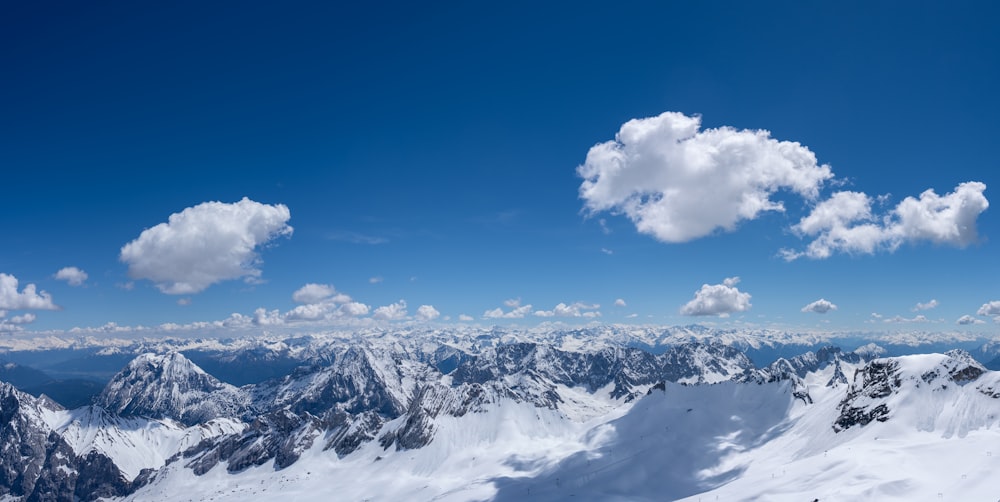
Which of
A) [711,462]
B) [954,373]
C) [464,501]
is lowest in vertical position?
[464,501]

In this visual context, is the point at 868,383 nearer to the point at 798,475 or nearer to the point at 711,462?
the point at 711,462

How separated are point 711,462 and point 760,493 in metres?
94.2

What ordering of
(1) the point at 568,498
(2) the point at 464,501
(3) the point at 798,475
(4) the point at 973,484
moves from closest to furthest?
(4) the point at 973,484 → (3) the point at 798,475 → (1) the point at 568,498 → (2) the point at 464,501

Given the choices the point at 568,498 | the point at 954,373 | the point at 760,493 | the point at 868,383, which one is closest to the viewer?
the point at 760,493

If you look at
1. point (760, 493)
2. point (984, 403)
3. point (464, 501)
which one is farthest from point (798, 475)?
point (464, 501)

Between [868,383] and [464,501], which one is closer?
[868,383]

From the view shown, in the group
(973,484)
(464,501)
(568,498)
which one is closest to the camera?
(973,484)

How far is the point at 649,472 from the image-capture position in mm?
189375

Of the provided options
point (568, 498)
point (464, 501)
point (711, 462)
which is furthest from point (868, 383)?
point (464, 501)

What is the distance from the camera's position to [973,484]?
3184 inches

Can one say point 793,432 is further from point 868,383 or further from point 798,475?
point 798,475

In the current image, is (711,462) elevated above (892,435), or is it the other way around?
(892,435)

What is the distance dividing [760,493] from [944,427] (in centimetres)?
6226

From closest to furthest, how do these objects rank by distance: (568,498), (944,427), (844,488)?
(844,488)
(944,427)
(568,498)
